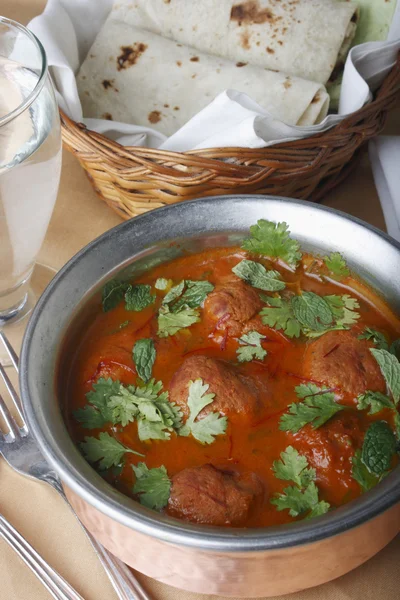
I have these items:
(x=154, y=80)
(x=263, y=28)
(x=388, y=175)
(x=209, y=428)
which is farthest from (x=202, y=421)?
(x=263, y=28)

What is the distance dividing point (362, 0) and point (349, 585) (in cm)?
224

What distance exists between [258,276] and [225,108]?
67 centimetres

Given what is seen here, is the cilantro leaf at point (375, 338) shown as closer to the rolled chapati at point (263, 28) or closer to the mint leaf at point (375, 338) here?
the mint leaf at point (375, 338)

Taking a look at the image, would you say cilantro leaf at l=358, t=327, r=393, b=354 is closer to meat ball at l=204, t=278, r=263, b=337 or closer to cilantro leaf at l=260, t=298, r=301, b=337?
cilantro leaf at l=260, t=298, r=301, b=337

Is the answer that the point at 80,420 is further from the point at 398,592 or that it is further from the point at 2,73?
the point at 2,73

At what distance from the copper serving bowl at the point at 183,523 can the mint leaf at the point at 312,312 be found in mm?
171

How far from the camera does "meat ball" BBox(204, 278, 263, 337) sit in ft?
5.94

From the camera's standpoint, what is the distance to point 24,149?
187 centimetres

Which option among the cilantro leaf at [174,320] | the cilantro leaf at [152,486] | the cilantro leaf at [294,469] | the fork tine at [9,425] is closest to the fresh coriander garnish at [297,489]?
the cilantro leaf at [294,469]

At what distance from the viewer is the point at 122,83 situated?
2738 mm

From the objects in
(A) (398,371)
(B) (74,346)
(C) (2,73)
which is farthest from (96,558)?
(C) (2,73)

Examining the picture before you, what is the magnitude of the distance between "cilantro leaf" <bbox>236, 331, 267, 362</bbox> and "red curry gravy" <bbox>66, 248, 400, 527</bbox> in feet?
0.05

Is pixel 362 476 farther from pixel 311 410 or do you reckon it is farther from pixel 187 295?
pixel 187 295

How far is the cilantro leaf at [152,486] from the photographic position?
1513 mm
